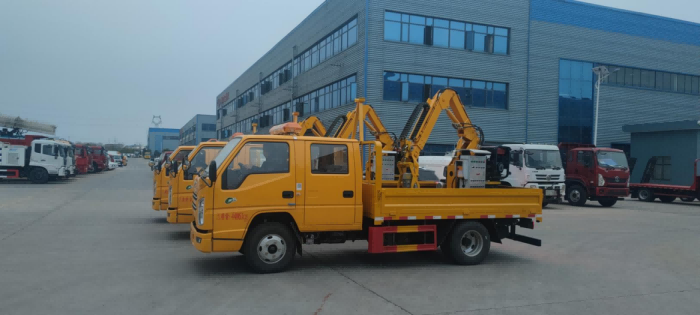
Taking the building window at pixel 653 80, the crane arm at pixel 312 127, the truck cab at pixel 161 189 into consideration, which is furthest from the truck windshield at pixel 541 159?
the building window at pixel 653 80

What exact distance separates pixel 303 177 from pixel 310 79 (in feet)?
102

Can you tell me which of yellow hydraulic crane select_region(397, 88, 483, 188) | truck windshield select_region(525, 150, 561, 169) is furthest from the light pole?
yellow hydraulic crane select_region(397, 88, 483, 188)

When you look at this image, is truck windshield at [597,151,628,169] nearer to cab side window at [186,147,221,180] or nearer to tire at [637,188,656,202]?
tire at [637,188,656,202]

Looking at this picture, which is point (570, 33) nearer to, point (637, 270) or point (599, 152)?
point (599, 152)

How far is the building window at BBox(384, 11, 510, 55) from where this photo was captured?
95.5 ft

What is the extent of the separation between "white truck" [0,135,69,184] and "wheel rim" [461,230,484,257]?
89.1ft

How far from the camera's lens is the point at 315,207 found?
7426mm

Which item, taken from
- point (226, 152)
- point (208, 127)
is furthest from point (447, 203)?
point (208, 127)

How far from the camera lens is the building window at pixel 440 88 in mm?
29391

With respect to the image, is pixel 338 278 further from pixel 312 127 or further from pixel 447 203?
pixel 312 127

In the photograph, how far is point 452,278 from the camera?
292 inches

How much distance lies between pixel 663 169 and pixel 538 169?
58.0 ft

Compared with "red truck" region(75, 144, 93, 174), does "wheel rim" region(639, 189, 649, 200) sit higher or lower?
lower

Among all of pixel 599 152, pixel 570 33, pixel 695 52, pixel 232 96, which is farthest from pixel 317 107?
pixel 232 96
